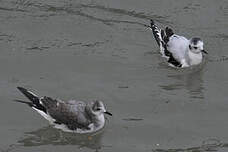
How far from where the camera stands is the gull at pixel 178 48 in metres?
12.2

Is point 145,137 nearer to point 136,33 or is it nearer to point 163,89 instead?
point 163,89

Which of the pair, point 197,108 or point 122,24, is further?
point 122,24

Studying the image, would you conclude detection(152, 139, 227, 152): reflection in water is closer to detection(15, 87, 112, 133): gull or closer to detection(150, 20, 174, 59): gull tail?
detection(15, 87, 112, 133): gull

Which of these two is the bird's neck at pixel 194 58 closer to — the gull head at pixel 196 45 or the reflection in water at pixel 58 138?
the gull head at pixel 196 45

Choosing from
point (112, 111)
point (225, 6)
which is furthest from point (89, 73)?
point (225, 6)

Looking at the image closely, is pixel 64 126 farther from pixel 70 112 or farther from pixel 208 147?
pixel 208 147

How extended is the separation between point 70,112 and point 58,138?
494 millimetres

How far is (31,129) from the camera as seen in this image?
405 inches

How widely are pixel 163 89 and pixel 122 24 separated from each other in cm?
250

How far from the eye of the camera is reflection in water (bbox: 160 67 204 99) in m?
11.4

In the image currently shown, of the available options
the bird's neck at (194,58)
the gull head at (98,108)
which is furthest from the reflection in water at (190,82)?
the gull head at (98,108)

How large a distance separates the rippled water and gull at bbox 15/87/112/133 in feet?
0.72

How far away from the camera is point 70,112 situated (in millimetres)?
10156

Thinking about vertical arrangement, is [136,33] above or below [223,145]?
above
